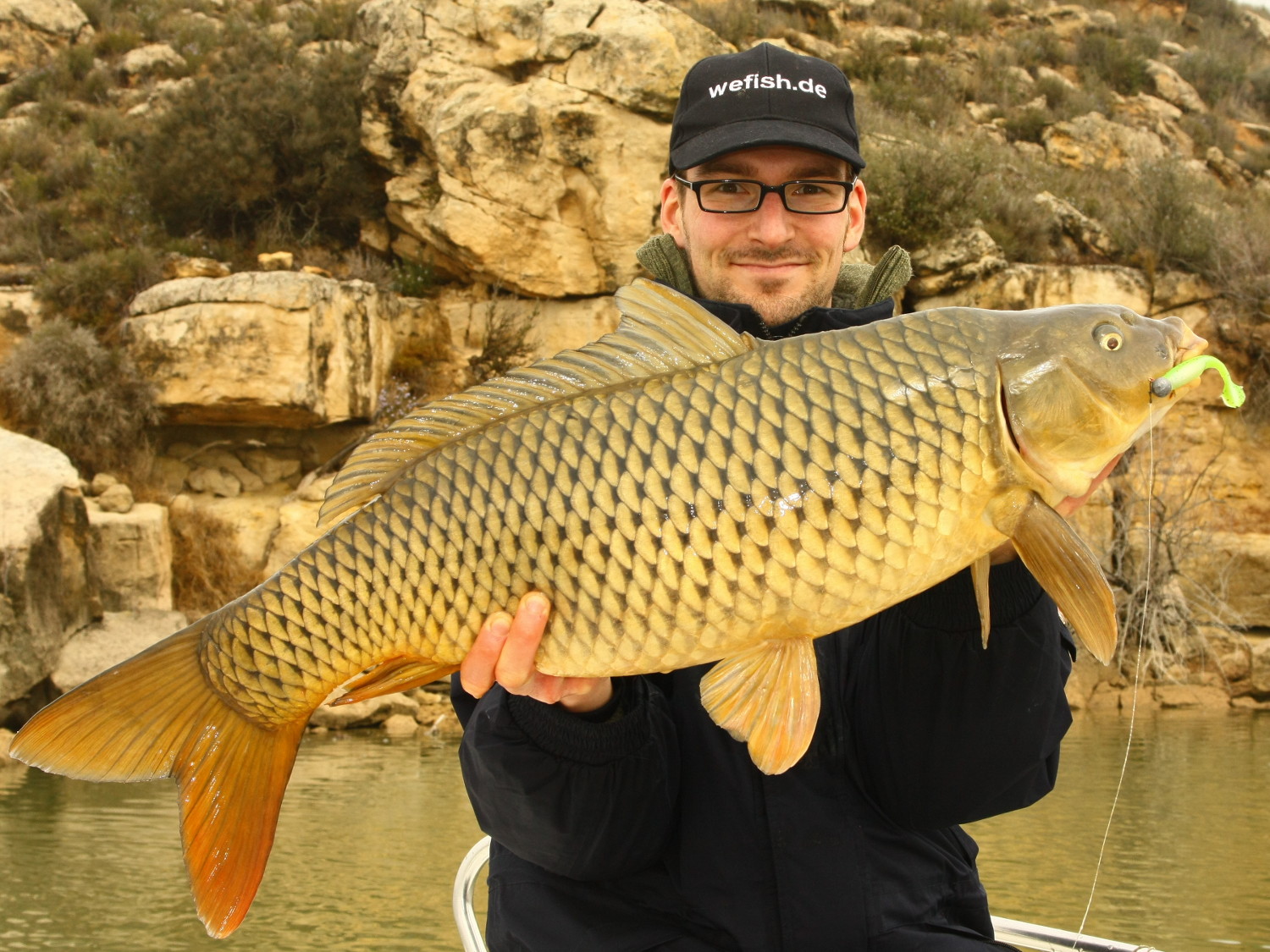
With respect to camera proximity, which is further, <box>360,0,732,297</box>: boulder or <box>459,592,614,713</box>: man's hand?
<box>360,0,732,297</box>: boulder

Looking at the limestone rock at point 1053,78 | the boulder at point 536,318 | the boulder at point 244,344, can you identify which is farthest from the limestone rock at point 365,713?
the limestone rock at point 1053,78

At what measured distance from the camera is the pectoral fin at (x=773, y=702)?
160 centimetres

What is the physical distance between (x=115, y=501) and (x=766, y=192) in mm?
7743

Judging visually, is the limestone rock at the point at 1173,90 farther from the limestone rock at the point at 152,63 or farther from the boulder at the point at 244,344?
the limestone rock at the point at 152,63

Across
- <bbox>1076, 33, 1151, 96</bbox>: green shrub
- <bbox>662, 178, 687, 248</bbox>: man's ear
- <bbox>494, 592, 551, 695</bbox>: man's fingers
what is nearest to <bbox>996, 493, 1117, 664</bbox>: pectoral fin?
<bbox>494, 592, 551, 695</bbox>: man's fingers

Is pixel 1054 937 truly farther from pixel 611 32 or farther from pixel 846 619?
pixel 611 32

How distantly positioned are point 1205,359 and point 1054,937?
3.77 feet

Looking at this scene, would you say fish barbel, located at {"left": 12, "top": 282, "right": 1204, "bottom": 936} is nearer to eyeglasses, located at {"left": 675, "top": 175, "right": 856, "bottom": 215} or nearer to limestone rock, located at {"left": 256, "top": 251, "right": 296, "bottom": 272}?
eyeglasses, located at {"left": 675, "top": 175, "right": 856, "bottom": 215}

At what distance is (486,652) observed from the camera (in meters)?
1.63

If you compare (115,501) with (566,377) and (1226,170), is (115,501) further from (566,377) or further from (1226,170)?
(1226,170)

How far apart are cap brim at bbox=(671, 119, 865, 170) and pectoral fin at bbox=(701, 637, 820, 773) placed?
50.3 inches

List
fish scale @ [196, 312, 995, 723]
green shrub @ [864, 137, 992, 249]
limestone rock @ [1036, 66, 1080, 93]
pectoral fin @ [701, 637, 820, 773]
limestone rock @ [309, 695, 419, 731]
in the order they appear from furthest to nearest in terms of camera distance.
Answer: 1. limestone rock @ [1036, 66, 1080, 93]
2. green shrub @ [864, 137, 992, 249]
3. limestone rock @ [309, 695, 419, 731]
4. pectoral fin @ [701, 637, 820, 773]
5. fish scale @ [196, 312, 995, 723]

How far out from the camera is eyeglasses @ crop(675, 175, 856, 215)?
2541 millimetres

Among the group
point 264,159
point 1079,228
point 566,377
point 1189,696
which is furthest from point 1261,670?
point 264,159
